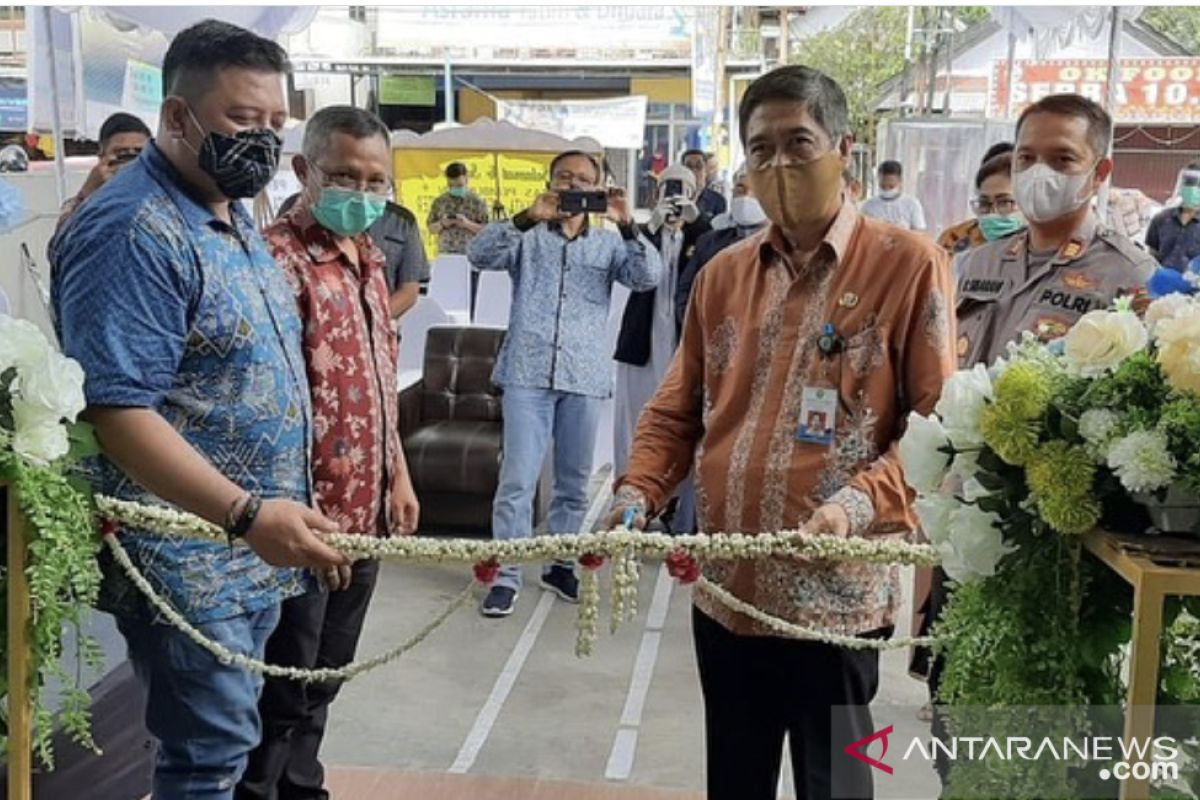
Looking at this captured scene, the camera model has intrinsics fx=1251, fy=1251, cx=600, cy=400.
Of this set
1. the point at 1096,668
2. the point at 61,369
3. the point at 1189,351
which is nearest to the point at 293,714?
the point at 61,369

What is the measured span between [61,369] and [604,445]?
15.5 feet

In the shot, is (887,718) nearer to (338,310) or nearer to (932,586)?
(932,586)

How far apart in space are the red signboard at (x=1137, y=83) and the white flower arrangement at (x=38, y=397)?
1573cm

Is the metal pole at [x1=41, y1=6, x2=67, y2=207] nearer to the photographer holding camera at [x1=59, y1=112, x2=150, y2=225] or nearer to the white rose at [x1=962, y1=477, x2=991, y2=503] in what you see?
the photographer holding camera at [x1=59, y1=112, x2=150, y2=225]

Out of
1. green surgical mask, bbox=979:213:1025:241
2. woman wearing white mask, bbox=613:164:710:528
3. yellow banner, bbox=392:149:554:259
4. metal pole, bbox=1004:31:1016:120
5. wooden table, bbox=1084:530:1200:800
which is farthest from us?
yellow banner, bbox=392:149:554:259

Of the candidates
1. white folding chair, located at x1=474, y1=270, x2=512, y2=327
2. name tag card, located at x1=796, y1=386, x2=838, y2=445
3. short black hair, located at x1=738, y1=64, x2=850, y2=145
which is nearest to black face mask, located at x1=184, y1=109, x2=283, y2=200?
short black hair, located at x1=738, y1=64, x2=850, y2=145

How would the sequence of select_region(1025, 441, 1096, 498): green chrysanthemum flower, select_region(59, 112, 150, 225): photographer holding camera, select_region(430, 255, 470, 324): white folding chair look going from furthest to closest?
select_region(430, 255, 470, 324): white folding chair → select_region(59, 112, 150, 225): photographer holding camera → select_region(1025, 441, 1096, 498): green chrysanthemum flower

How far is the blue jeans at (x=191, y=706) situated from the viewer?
190 centimetres

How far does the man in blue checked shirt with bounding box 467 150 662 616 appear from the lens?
4500 mm

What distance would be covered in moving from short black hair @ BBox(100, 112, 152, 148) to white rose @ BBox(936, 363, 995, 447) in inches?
139

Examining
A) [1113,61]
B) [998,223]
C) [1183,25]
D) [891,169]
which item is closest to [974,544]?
[998,223]

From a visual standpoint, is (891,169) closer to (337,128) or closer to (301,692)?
(337,128)

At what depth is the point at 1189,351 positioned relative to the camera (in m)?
1.30

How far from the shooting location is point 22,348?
168cm
